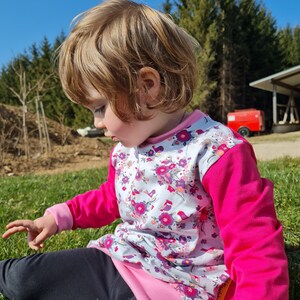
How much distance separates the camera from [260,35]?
102 feet

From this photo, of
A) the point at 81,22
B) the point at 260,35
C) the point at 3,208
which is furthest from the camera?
the point at 260,35

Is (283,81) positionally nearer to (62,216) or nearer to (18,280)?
(62,216)

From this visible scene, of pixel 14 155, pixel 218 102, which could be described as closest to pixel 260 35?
pixel 218 102

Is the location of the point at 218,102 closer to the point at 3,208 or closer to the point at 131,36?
the point at 3,208

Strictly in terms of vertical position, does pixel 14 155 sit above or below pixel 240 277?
below

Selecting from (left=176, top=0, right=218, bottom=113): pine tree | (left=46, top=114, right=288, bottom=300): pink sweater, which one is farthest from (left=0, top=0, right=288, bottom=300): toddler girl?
(left=176, top=0, right=218, bottom=113): pine tree

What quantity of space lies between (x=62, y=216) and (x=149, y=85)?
2.50ft

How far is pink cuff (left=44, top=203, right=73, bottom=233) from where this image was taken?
175 centimetres

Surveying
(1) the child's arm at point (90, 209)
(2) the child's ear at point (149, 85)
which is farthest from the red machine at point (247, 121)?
(2) the child's ear at point (149, 85)

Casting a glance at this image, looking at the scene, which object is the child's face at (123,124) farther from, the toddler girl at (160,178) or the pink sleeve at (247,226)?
the pink sleeve at (247,226)

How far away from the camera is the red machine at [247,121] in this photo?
19.8 metres

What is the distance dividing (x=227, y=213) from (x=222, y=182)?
0.09 m

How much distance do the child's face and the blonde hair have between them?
26 millimetres

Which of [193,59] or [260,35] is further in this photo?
[260,35]
